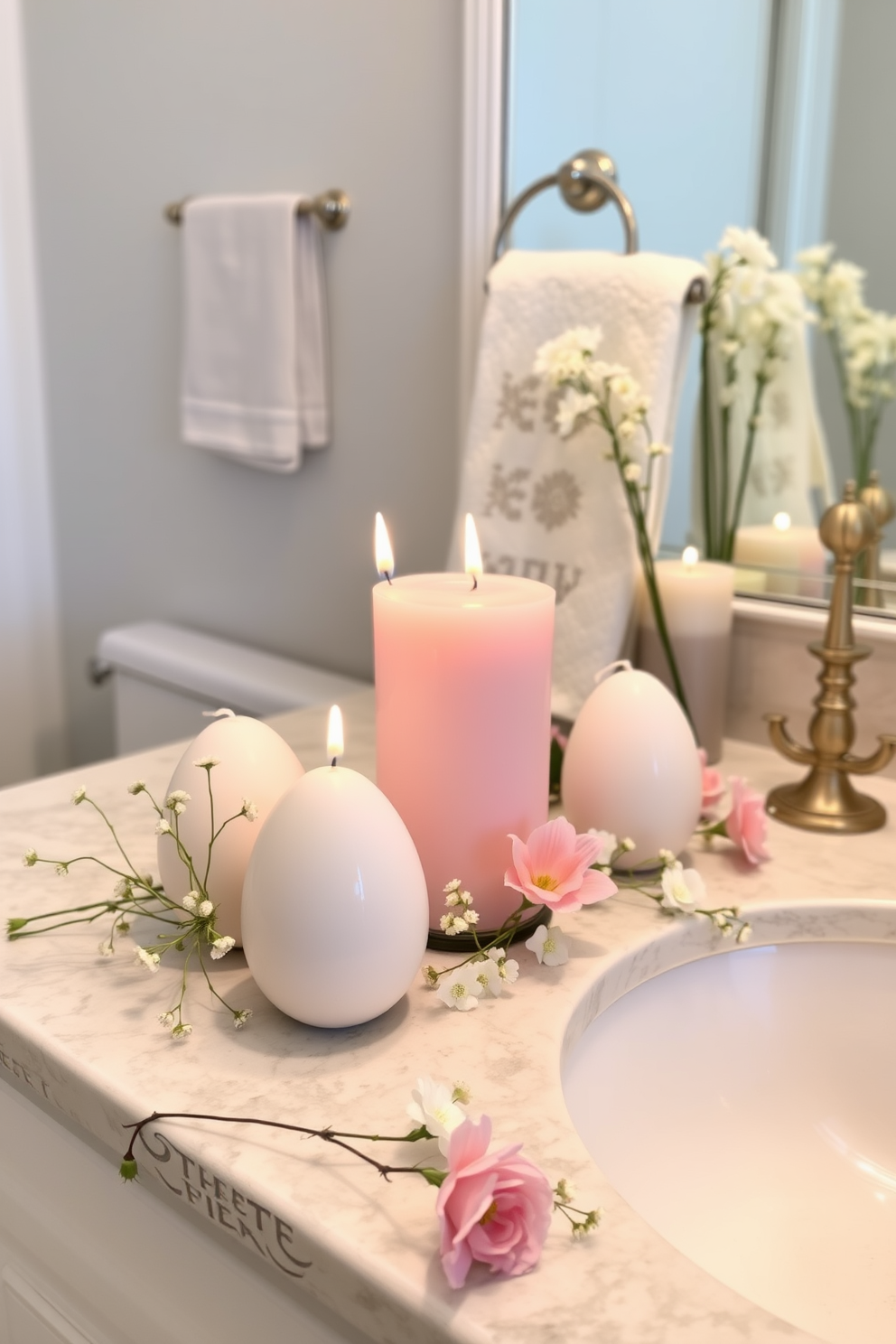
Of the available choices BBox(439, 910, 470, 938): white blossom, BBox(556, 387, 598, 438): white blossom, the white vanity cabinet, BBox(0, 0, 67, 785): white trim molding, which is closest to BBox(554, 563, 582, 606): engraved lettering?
BBox(556, 387, 598, 438): white blossom

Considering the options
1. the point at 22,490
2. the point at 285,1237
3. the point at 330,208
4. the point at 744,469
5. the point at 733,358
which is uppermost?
the point at 330,208

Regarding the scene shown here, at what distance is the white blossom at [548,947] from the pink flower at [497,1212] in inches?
7.9

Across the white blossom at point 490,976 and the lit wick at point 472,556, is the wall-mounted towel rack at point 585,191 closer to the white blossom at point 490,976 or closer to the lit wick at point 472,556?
the lit wick at point 472,556

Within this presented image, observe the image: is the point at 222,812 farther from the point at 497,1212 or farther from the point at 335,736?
the point at 497,1212

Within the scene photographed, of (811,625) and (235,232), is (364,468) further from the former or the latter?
(811,625)

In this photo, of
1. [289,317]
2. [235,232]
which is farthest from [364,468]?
[235,232]

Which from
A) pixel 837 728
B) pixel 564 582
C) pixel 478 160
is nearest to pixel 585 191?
pixel 478 160

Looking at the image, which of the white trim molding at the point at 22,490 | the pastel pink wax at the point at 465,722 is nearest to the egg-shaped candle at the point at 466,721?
the pastel pink wax at the point at 465,722

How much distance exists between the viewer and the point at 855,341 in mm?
1077

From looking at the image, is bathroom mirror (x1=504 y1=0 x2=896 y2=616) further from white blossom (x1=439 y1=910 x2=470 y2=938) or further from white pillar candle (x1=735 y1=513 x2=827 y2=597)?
white blossom (x1=439 y1=910 x2=470 y2=938)

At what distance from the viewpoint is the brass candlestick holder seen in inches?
31.7

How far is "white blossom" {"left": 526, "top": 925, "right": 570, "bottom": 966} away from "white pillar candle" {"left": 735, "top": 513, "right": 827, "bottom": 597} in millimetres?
476

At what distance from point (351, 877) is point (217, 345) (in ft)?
3.10

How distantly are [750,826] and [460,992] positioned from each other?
247 millimetres
